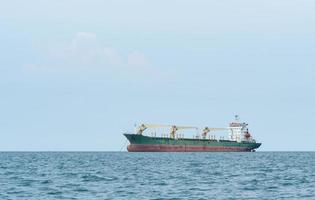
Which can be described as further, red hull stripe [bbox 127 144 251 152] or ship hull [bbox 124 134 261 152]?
red hull stripe [bbox 127 144 251 152]

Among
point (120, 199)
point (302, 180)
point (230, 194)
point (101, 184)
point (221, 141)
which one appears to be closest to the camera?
point (120, 199)

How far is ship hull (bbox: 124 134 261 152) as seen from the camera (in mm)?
177125

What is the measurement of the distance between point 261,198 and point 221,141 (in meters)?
152

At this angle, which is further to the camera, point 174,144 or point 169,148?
point 174,144

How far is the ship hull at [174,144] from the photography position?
6973 inches

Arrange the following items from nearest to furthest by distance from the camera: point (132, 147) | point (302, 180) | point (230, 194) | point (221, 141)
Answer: point (230, 194), point (302, 180), point (132, 147), point (221, 141)

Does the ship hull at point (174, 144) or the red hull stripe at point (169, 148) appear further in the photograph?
the red hull stripe at point (169, 148)

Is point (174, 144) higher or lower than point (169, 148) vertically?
higher

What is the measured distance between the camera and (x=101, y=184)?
2261 inches

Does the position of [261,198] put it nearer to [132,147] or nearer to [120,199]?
[120,199]

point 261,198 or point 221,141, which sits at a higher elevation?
point 221,141

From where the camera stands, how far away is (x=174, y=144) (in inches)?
7283

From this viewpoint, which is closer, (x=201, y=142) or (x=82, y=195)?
(x=82, y=195)

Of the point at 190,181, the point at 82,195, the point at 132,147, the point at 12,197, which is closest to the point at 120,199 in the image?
the point at 82,195
